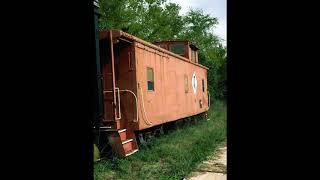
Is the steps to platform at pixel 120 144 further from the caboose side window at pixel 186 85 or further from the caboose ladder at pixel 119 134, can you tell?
the caboose side window at pixel 186 85

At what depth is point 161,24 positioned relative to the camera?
36812 mm

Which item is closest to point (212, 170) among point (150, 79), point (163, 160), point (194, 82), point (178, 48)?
point (163, 160)

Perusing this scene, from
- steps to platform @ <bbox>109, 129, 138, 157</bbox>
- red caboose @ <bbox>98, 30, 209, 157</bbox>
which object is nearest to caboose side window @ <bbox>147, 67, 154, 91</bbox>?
red caboose @ <bbox>98, 30, 209, 157</bbox>

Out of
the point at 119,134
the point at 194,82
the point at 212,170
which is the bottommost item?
the point at 212,170

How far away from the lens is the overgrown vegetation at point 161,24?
99.4 ft

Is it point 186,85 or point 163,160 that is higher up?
point 186,85

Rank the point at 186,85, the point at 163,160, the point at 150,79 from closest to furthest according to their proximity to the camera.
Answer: the point at 163,160 → the point at 150,79 → the point at 186,85

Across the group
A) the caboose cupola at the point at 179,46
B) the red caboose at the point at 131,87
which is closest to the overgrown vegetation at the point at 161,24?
the caboose cupola at the point at 179,46

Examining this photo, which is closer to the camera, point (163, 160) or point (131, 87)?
point (163, 160)

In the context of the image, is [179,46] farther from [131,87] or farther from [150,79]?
[131,87]

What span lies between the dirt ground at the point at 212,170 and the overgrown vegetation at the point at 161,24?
19.5 m

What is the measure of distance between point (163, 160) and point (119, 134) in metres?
1.19
